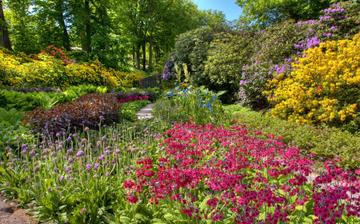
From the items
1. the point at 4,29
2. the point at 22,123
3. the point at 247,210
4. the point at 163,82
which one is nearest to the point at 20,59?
the point at 4,29

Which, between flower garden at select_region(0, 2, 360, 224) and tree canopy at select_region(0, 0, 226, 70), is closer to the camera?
flower garden at select_region(0, 2, 360, 224)

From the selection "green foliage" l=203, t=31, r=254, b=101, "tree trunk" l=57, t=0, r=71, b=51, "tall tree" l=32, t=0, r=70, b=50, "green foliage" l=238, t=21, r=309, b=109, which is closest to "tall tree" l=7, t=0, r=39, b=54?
"tall tree" l=32, t=0, r=70, b=50

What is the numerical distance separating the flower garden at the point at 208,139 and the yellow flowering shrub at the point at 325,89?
3 cm

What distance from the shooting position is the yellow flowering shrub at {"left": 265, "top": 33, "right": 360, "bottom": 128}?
21.4 ft

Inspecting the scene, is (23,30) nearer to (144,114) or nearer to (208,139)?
(144,114)

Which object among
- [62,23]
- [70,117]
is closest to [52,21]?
[62,23]

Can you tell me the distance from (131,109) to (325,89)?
17.2 feet

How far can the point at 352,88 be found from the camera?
6.74 meters

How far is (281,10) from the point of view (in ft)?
67.4

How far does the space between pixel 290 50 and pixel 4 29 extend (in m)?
14.3

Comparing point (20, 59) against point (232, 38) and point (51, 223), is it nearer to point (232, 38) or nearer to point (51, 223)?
point (232, 38)

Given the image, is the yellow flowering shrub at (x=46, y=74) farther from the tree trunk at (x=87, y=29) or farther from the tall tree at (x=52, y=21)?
the tall tree at (x=52, y=21)

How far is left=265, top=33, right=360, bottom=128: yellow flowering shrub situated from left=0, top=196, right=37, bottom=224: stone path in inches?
223

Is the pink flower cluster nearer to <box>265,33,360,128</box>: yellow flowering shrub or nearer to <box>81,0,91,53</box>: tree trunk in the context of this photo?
<box>265,33,360,128</box>: yellow flowering shrub
